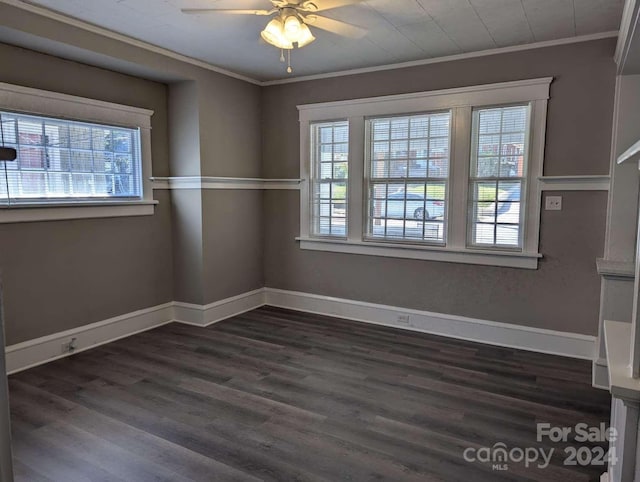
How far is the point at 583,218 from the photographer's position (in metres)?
3.57

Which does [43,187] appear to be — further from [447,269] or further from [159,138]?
[447,269]

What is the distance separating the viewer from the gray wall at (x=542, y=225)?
3.48 meters

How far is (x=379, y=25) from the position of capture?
3.22 metres

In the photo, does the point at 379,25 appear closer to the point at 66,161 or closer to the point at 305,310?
the point at 66,161

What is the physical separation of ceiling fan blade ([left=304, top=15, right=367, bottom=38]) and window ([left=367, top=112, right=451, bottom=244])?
1.10 metres

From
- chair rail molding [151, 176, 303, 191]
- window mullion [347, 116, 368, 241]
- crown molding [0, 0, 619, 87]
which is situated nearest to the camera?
crown molding [0, 0, 619, 87]

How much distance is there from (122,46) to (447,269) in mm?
3409

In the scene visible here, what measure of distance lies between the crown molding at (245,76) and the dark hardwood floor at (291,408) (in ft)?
8.40

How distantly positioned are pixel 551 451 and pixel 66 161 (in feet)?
13.1

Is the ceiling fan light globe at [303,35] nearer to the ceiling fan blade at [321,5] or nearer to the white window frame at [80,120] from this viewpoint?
the ceiling fan blade at [321,5]

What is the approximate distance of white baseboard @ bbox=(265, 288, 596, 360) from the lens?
12.1ft

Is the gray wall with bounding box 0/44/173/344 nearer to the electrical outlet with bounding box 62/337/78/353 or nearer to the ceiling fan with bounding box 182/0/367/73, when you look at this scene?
the electrical outlet with bounding box 62/337/78/353

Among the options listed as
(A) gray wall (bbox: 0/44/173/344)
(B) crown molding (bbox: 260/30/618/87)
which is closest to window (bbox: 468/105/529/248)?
(B) crown molding (bbox: 260/30/618/87)

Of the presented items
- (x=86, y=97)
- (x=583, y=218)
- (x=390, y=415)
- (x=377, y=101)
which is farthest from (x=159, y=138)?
(x=583, y=218)
